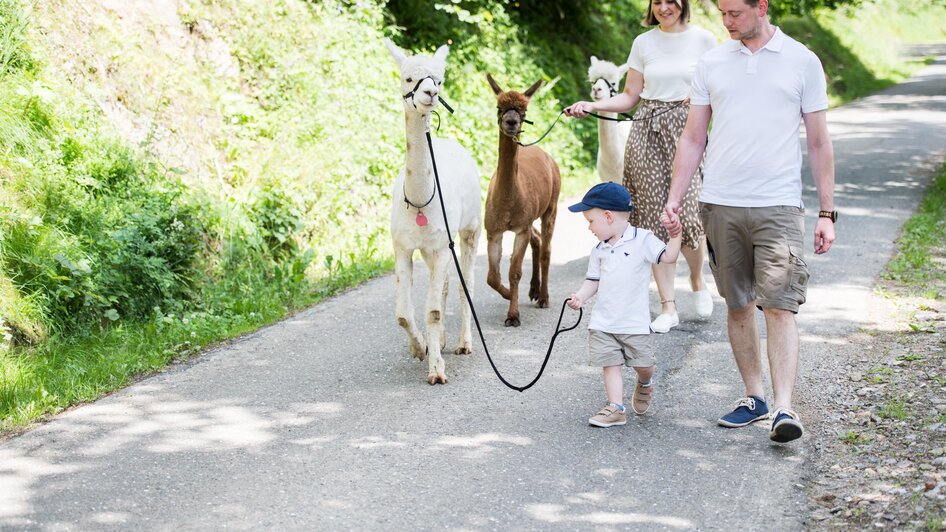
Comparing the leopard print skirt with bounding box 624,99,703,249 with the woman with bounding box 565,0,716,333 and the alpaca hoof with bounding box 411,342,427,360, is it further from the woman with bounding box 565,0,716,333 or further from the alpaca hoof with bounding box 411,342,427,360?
the alpaca hoof with bounding box 411,342,427,360

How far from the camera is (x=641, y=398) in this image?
211 inches

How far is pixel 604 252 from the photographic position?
5156mm

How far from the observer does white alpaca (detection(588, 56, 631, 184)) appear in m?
8.53

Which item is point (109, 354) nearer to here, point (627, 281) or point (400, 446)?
point (400, 446)

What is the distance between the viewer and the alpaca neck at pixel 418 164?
5891 millimetres

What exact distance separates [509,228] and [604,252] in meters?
2.18

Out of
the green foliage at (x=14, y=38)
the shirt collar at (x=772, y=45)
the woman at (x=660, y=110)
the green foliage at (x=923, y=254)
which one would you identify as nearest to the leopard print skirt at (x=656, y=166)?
the woman at (x=660, y=110)

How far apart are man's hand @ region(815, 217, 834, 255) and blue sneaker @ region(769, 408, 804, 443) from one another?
0.83 meters

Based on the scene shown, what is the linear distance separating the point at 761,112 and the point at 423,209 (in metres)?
2.25

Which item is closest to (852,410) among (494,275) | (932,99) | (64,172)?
(494,275)

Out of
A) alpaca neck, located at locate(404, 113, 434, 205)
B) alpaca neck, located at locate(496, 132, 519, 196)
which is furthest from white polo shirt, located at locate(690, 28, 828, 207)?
alpaca neck, located at locate(496, 132, 519, 196)

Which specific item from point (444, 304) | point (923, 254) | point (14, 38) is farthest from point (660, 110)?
point (14, 38)

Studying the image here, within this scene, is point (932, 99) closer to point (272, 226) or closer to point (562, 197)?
point (562, 197)

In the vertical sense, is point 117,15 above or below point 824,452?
above
